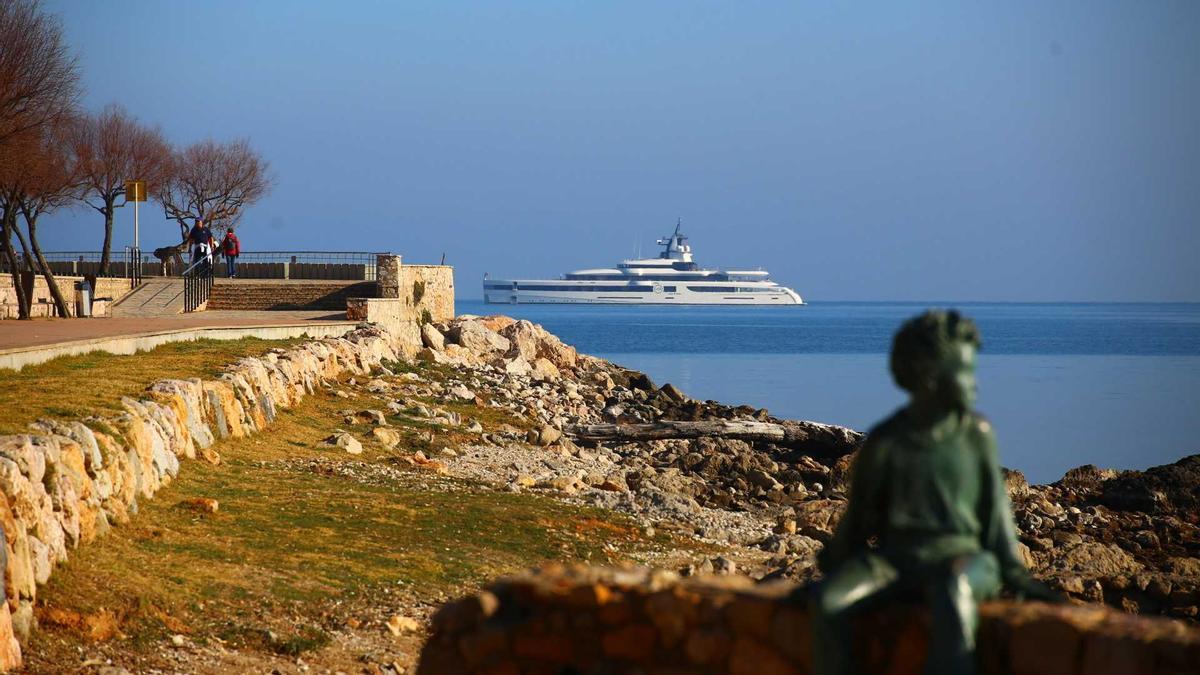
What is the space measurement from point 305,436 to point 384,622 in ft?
22.3

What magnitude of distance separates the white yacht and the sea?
146 feet

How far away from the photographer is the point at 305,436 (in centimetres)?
1478

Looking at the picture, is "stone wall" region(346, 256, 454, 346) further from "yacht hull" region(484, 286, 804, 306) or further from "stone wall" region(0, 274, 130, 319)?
"yacht hull" region(484, 286, 804, 306)

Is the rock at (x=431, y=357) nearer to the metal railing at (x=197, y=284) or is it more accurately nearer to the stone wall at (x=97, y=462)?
the metal railing at (x=197, y=284)

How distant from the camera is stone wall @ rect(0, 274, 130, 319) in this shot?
2640 cm

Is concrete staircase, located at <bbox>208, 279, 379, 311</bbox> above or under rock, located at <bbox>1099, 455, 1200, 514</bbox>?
above

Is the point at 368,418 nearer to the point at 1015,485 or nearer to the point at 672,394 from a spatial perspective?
the point at 1015,485

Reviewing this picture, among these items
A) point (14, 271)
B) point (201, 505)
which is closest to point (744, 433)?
point (201, 505)

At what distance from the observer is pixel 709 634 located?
4.12 m

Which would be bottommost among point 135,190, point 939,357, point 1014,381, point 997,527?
point 1014,381

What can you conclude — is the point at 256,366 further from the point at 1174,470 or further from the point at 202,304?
the point at 202,304

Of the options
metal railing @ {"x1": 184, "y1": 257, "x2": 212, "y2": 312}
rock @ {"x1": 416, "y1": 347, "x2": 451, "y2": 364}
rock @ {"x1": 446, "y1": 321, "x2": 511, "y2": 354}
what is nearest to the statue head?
rock @ {"x1": 416, "y1": 347, "x2": 451, "y2": 364}

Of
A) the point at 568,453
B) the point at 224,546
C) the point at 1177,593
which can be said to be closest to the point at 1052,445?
the point at 568,453

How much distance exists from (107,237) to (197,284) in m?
11.7
